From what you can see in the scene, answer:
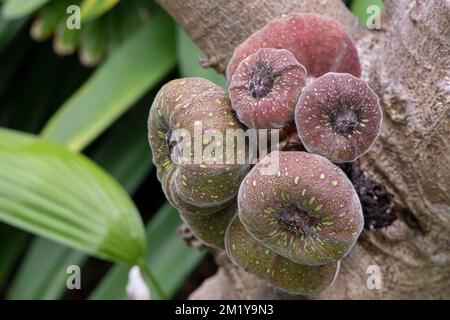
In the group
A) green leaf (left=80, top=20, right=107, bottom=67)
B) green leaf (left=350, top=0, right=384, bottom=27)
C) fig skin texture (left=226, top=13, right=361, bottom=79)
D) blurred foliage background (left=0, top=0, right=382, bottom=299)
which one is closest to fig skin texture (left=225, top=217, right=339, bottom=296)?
fig skin texture (left=226, top=13, right=361, bottom=79)

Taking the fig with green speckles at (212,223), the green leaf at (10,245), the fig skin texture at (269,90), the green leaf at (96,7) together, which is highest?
the fig skin texture at (269,90)

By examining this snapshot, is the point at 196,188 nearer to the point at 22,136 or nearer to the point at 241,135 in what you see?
the point at 241,135

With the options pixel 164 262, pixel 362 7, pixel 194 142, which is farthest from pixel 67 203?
pixel 362 7

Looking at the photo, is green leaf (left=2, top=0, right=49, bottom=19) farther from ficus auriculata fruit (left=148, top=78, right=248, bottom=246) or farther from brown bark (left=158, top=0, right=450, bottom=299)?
ficus auriculata fruit (left=148, top=78, right=248, bottom=246)

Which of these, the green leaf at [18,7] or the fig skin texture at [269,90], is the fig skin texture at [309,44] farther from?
the green leaf at [18,7]

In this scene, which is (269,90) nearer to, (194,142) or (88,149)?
(194,142)

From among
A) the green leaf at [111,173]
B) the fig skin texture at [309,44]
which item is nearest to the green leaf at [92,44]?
the green leaf at [111,173]
